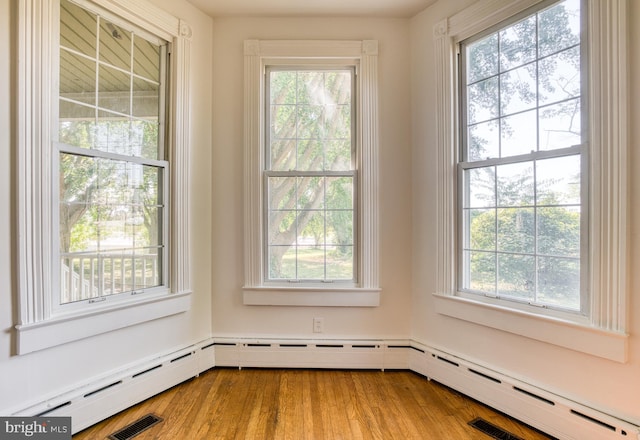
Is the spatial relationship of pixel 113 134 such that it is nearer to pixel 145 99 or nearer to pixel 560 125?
pixel 145 99

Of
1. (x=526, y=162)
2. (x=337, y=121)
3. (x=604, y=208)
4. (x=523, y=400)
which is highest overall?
(x=337, y=121)

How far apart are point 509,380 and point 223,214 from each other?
7.33 ft

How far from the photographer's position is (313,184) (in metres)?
2.42

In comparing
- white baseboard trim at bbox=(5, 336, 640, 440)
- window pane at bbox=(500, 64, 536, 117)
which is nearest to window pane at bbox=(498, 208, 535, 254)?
window pane at bbox=(500, 64, 536, 117)

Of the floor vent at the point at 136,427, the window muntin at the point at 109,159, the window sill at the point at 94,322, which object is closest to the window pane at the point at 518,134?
the window muntin at the point at 109,159

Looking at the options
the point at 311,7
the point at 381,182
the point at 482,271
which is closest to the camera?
the point at 482,271

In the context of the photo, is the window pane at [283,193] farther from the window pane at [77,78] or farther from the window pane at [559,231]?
the window pane at [559,231]

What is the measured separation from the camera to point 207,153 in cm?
239

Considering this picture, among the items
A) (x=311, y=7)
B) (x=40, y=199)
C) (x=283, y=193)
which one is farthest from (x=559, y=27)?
(x=40, y=199)

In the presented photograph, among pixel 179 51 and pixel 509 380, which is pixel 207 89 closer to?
pixel 179 51

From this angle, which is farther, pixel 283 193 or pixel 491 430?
pixel 283 193

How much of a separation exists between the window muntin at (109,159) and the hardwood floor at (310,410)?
791mm

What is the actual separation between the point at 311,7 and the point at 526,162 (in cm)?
185

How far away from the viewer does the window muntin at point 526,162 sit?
1.65 m
